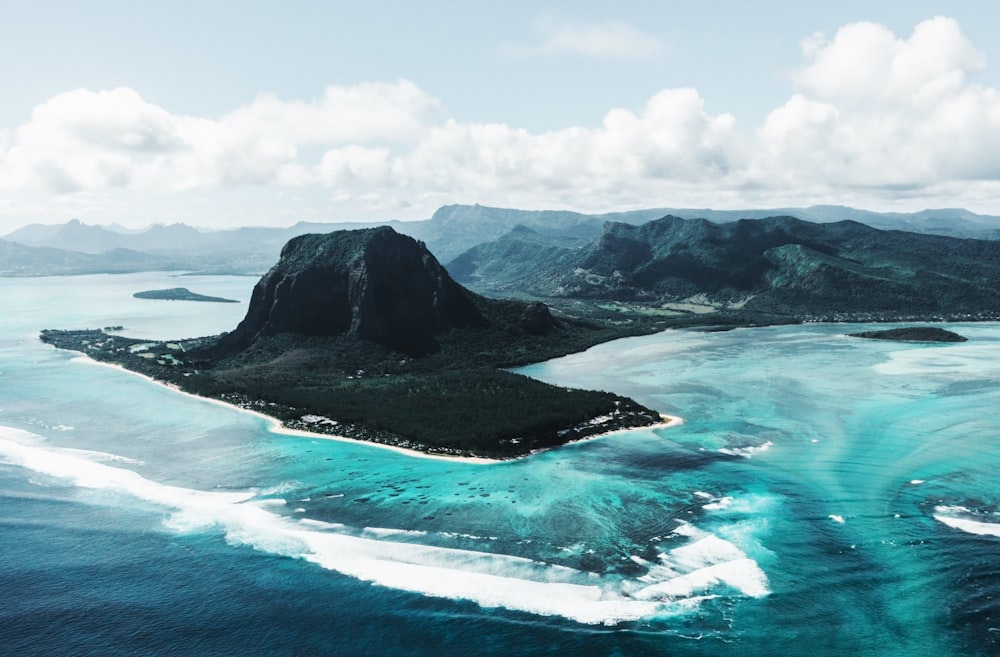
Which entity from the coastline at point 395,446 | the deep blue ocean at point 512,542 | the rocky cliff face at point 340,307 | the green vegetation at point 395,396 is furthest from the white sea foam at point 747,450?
the rocky cliff face at point 340,307

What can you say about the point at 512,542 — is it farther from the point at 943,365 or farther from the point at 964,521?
the point at 943,365

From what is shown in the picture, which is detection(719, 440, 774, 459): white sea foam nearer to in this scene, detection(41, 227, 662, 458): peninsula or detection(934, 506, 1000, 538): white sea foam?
detection(41, 227, 662, 458): peninsula

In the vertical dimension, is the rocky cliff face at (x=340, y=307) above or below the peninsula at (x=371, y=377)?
above

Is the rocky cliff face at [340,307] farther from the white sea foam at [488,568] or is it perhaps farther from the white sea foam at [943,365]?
the white sea foam at [943,365]

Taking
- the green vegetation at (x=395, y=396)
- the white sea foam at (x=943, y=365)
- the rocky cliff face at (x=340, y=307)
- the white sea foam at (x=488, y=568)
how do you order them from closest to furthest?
the white sea foam at (x=488, y=568), the green vegetation at (x=395, y=396), the white sea foam at (x=943, y=365), the rocky cliff face at (x=340, y=307)

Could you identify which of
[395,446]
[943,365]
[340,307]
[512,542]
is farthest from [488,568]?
[943,365]

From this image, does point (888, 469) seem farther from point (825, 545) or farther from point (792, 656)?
point (792, 656)

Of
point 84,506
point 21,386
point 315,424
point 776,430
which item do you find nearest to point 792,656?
point 776,430
